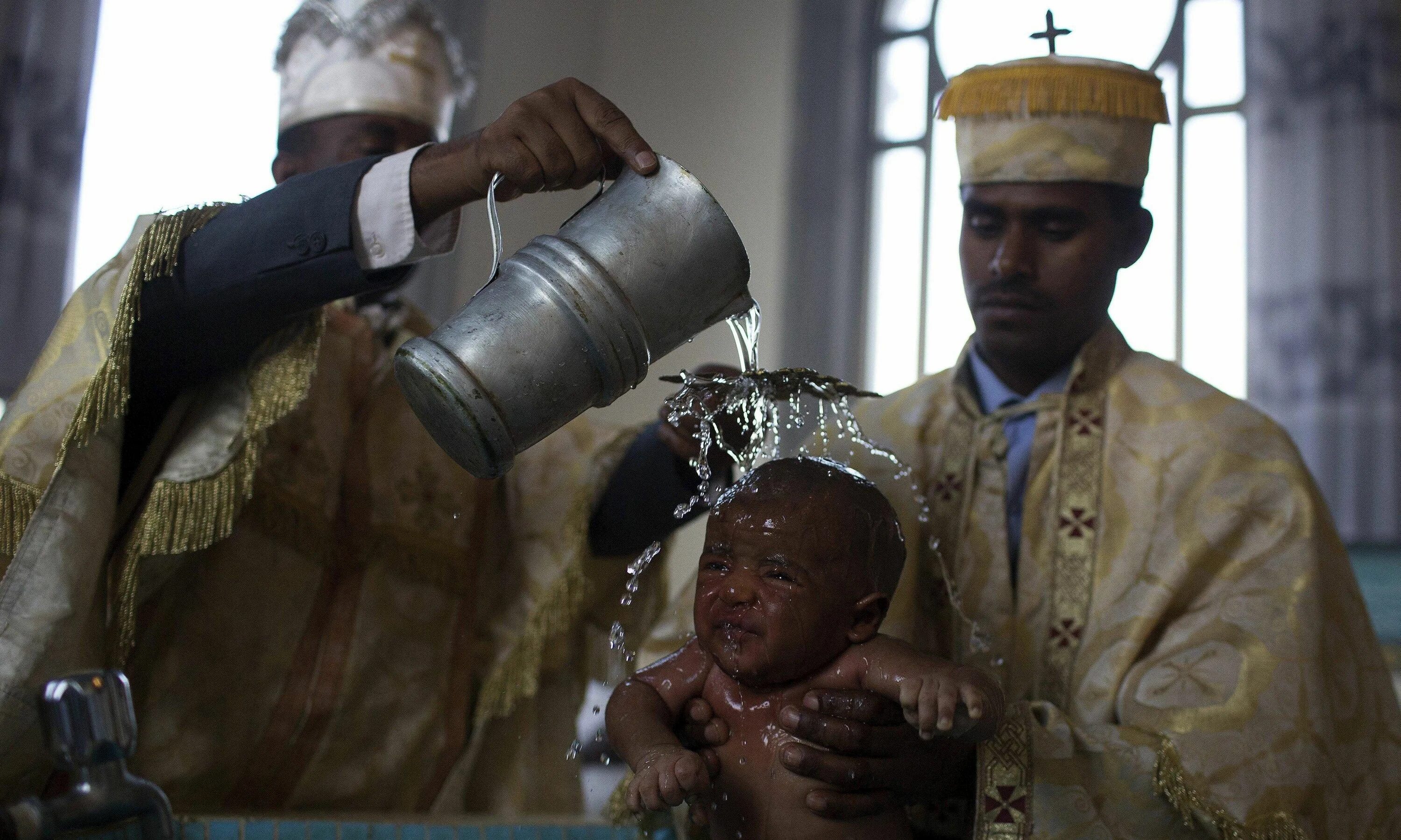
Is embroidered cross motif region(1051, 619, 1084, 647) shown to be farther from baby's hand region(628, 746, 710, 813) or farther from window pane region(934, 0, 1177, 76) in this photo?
window pane region(934, 0, 1177, 76)

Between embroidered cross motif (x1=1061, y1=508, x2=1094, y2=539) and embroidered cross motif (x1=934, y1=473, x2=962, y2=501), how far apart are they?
0.56ft

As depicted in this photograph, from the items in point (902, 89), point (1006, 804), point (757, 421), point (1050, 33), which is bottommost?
point (1006, 804)

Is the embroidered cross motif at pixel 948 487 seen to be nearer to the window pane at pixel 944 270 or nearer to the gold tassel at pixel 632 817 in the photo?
the gold tassel at pixel 632 817

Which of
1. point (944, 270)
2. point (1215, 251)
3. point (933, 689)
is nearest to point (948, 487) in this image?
point (933, 689)

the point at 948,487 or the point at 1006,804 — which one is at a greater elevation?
the point at 948,487

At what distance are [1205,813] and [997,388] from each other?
0.80m

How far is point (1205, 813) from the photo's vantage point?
1795 millimetres

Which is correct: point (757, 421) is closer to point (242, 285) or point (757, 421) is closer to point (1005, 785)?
point (1005, 785)

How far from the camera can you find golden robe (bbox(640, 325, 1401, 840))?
182 centimetres

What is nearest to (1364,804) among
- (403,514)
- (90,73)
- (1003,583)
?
(1003,583)

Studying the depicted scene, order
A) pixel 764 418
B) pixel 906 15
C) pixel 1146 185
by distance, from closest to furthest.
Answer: pixel 764 418, pixel 1146 185, pixel 906 15

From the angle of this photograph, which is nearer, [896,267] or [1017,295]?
[1017,295]

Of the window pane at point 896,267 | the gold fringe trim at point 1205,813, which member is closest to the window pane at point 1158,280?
the window pane at point 896,267

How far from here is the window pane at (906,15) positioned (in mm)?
6125
